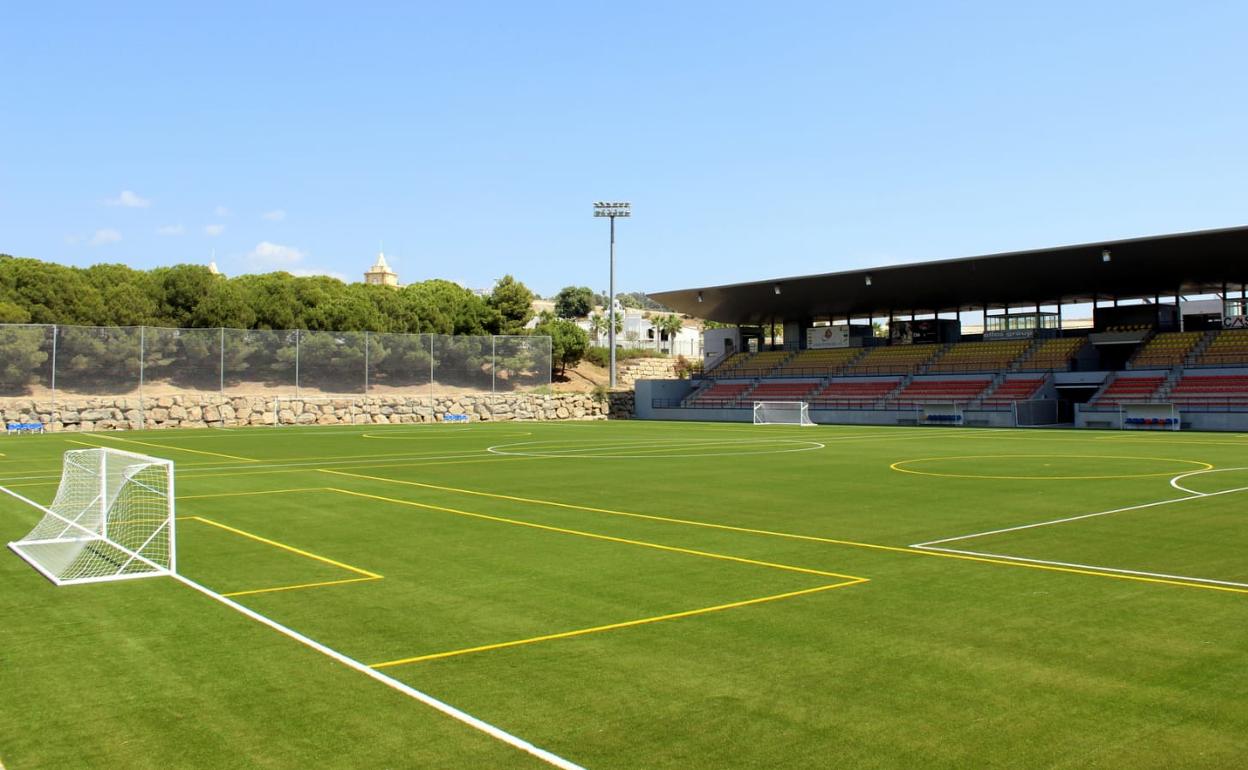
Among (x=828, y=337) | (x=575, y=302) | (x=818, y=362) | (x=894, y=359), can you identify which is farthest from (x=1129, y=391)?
(x=575, y=302)

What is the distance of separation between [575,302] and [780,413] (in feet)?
404

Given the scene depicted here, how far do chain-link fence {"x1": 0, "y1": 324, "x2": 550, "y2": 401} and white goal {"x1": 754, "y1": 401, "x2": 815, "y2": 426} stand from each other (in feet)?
46.8

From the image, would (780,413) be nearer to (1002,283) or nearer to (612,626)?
(1002,283)

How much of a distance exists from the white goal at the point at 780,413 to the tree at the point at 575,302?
120 metres

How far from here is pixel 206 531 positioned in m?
14.3

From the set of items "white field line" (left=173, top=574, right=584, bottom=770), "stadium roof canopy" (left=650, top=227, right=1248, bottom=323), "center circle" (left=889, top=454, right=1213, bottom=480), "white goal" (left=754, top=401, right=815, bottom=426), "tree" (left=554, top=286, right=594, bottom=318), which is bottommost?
"white field line" (left=173, top=574, right=584, bottom=770)

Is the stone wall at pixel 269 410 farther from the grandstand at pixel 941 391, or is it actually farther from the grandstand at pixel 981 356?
the grandstand at pixel 981 356

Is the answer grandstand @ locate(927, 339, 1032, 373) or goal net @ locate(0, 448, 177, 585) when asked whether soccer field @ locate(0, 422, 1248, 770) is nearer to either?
goal net @ locate(0, 448, 177, 585)

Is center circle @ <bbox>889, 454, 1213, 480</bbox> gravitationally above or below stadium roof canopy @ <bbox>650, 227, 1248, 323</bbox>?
below

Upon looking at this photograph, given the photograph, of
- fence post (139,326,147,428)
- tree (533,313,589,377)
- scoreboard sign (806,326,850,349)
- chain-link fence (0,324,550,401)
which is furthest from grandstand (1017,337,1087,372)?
fence post (139,326,147,428)

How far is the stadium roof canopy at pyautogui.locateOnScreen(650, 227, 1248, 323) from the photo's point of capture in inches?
1800

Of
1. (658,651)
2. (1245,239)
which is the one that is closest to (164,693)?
(658,651)

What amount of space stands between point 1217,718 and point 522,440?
33.5m

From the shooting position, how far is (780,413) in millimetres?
57219
